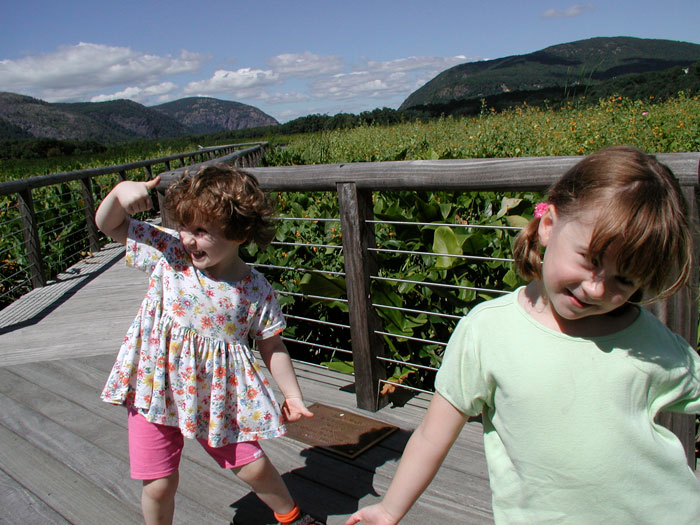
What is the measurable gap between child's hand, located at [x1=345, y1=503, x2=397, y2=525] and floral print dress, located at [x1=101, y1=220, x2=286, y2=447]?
0.61 m

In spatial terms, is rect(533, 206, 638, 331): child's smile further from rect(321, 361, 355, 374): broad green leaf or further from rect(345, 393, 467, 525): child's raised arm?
rect(321, 361, 355, 374): broad green leaf

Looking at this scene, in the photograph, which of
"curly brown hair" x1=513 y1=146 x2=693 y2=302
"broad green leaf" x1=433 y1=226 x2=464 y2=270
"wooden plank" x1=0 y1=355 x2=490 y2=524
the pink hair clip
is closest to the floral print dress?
"wooden plank" x1=0 y1=355 x2=490 y2=524

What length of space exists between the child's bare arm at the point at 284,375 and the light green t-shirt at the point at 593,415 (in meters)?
0.80

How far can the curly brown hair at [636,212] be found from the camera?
1.04 meters

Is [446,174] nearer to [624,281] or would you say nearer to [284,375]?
[284,375]

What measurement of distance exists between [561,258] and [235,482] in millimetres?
1703

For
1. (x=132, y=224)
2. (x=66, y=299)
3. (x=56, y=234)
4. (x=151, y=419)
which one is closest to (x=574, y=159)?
(x=132, y=224)

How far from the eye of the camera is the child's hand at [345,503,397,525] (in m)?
1.30

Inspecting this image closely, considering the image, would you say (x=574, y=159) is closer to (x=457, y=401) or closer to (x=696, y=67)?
(x=457, y=401)

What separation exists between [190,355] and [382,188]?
1.10 metres

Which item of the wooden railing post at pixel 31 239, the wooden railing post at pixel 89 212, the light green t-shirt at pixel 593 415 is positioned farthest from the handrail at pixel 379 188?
the wooden railing post at pixel 89 212

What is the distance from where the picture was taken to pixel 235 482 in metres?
2.34

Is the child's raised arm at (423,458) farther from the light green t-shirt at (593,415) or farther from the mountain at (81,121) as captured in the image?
the mountain at (81,121)

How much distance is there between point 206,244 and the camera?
5.75ft
